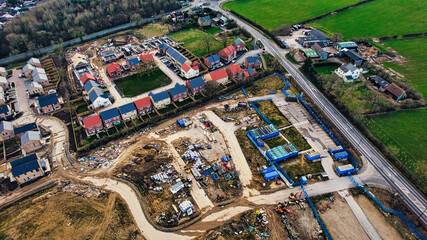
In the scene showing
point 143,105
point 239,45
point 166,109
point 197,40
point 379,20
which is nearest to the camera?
point 143,105

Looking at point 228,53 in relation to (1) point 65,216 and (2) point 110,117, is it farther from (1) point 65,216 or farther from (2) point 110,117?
(1) point 65,216

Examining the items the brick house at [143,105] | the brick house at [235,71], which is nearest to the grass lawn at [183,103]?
the brick house at [143,105]

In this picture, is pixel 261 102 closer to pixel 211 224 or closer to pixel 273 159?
pixel 273 159

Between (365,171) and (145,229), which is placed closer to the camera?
(145,229)

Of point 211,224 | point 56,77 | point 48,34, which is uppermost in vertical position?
point 48,34

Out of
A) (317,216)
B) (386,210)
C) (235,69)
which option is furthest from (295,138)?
(235,69)

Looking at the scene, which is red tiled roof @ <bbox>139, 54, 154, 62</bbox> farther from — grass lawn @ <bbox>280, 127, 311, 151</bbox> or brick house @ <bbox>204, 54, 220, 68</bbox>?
grass lawn @ <bbox>280, 127, 311, 151</bbox>

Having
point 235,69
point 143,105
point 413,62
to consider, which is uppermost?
point 235,69

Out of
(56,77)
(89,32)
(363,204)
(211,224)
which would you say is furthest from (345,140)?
(89,32)
